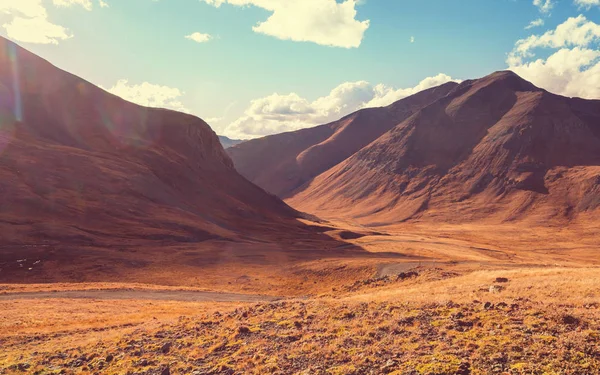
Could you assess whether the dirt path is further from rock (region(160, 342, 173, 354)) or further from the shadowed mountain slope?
the shadowed mountain slope

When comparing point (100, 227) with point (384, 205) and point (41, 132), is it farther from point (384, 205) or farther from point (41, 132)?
point (384, 205)

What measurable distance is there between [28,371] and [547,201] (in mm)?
144822

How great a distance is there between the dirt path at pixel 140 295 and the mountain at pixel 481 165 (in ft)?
366

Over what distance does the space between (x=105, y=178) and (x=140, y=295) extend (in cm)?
4984

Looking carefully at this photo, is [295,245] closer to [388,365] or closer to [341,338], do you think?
[341,338]

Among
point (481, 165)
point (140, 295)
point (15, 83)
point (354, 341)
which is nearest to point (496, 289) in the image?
point (354, 341)

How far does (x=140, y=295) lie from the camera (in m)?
30.0

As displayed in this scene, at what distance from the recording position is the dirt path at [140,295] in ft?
92.6

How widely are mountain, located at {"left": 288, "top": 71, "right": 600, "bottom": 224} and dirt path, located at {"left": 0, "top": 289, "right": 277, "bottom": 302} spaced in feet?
366

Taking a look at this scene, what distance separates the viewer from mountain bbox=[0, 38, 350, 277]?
5434 cm

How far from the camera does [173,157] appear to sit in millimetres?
97562

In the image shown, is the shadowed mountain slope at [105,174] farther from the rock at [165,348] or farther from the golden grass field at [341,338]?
the rock at [165,348]

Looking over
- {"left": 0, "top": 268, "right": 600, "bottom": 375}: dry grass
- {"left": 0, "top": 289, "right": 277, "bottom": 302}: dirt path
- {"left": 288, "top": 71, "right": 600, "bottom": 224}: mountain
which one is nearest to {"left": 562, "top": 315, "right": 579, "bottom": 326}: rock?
Answer: {"left": 0, "top": 268, "right": 600, "bottom": 375}: dry grass

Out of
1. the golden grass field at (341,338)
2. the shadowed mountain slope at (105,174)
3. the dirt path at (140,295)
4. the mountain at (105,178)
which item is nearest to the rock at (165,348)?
the golden grass field at (341,338)
